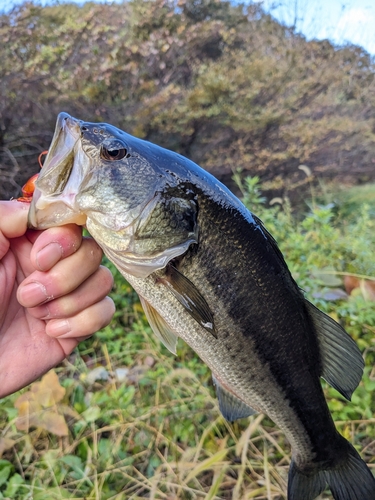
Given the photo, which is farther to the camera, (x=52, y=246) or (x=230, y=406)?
(x=230, y=406)

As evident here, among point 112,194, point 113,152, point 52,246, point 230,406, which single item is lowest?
point 230,406

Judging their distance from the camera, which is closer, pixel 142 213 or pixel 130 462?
pixel 142 213

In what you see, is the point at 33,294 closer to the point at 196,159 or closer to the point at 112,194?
the point at 112,194

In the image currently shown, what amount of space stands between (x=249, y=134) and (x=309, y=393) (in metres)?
6.14

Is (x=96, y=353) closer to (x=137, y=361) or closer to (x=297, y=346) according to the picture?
(x=137, y=361)

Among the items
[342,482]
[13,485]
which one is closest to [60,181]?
[342,482]

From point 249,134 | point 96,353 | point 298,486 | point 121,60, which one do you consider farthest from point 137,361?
point 249,134

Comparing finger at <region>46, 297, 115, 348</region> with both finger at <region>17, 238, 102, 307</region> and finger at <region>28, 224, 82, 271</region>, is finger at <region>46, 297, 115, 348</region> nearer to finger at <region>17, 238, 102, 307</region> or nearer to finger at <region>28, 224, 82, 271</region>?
finger at <region>17, 238, 102, 307</region>

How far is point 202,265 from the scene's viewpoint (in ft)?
3.90

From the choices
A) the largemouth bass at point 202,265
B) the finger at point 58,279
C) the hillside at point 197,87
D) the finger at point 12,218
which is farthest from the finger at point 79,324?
the hillside at point 197,87

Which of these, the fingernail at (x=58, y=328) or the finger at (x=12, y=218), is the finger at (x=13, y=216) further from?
the fingernail at (x=58, y=328)

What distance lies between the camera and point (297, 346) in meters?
1.33

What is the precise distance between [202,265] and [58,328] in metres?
0.59

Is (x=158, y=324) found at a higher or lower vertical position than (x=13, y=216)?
lower
